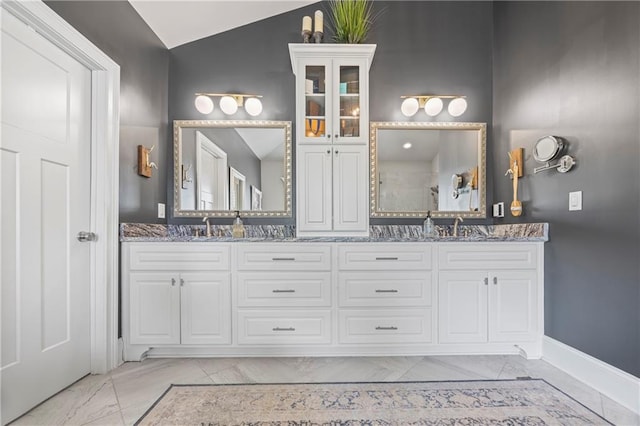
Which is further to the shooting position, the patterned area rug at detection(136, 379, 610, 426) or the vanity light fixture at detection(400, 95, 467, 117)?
the vanity light fixture at detection(400, 95, 467, 117)

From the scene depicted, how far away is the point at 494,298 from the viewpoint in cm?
215

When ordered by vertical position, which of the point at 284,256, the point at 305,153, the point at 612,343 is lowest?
the point at 612,343

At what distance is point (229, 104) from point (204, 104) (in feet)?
0.73

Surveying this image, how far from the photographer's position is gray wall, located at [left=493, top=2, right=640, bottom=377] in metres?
1.58

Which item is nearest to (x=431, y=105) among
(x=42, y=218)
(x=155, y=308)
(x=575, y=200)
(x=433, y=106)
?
(x=433, y=106)

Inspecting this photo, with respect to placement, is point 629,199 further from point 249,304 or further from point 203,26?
point 203,26

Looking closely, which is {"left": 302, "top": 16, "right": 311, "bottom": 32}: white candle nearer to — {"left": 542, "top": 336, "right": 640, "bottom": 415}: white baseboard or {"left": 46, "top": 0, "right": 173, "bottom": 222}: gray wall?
{"left": 46, "top": 0, "right": 173, "bottom": 222}: gray wall

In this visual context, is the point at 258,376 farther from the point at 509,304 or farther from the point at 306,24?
the point at 306,24

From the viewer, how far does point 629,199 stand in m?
1.57

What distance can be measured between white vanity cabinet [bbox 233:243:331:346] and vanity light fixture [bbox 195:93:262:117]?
127 centimetres

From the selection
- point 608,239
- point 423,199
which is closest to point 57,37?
point 423,199

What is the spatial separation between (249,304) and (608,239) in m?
2.14

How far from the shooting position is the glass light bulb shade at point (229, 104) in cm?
271

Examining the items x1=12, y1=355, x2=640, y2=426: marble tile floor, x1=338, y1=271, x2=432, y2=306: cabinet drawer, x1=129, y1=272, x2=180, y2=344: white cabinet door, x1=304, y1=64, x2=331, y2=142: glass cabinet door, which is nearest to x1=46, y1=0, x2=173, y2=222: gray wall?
x1=129, y1=272, x2=180, y2=344: white cabinet door
